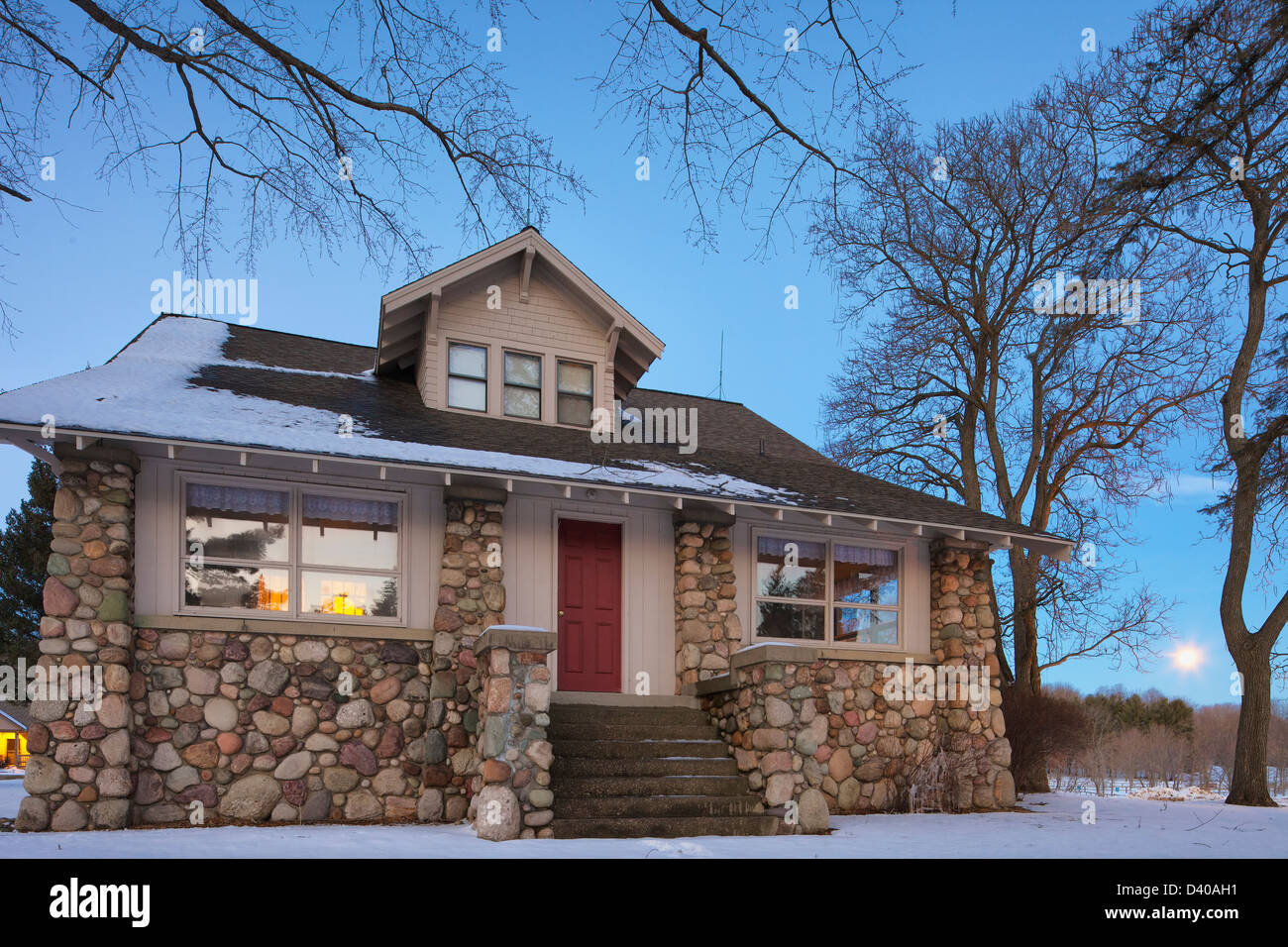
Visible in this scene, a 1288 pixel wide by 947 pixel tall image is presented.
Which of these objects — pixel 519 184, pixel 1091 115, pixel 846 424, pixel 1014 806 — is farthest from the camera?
pixel 846 424

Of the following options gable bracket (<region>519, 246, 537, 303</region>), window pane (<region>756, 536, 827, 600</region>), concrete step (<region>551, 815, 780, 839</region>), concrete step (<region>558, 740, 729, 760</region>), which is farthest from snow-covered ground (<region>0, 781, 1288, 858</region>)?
gable bracket (<region>519, 246, 537, 303</region>)

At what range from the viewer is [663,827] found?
9.48 metres

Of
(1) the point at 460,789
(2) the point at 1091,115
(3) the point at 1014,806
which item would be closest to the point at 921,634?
(3) the point at 1014,806

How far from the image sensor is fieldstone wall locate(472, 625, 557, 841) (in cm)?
893

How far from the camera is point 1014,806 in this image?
43.9 ft

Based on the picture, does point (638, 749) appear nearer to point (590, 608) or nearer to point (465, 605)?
point (590, 608)

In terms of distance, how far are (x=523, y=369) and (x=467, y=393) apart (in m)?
0.86

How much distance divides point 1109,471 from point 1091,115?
6588 mm

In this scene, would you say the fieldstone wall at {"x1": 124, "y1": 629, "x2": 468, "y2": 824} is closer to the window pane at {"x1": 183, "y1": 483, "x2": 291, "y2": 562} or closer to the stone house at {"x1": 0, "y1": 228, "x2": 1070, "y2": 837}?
the stone house at {"x1": 0, "y1": 228, "x2": 1070, "y2": 837}

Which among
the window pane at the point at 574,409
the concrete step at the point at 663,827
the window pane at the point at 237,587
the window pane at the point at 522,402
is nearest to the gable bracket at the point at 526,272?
the window pane at the point at 522,402

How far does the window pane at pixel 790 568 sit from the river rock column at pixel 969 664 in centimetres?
173

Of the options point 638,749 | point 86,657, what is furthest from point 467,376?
point 86,657

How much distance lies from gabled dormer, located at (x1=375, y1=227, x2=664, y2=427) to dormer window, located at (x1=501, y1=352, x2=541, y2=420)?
1 centimetres
